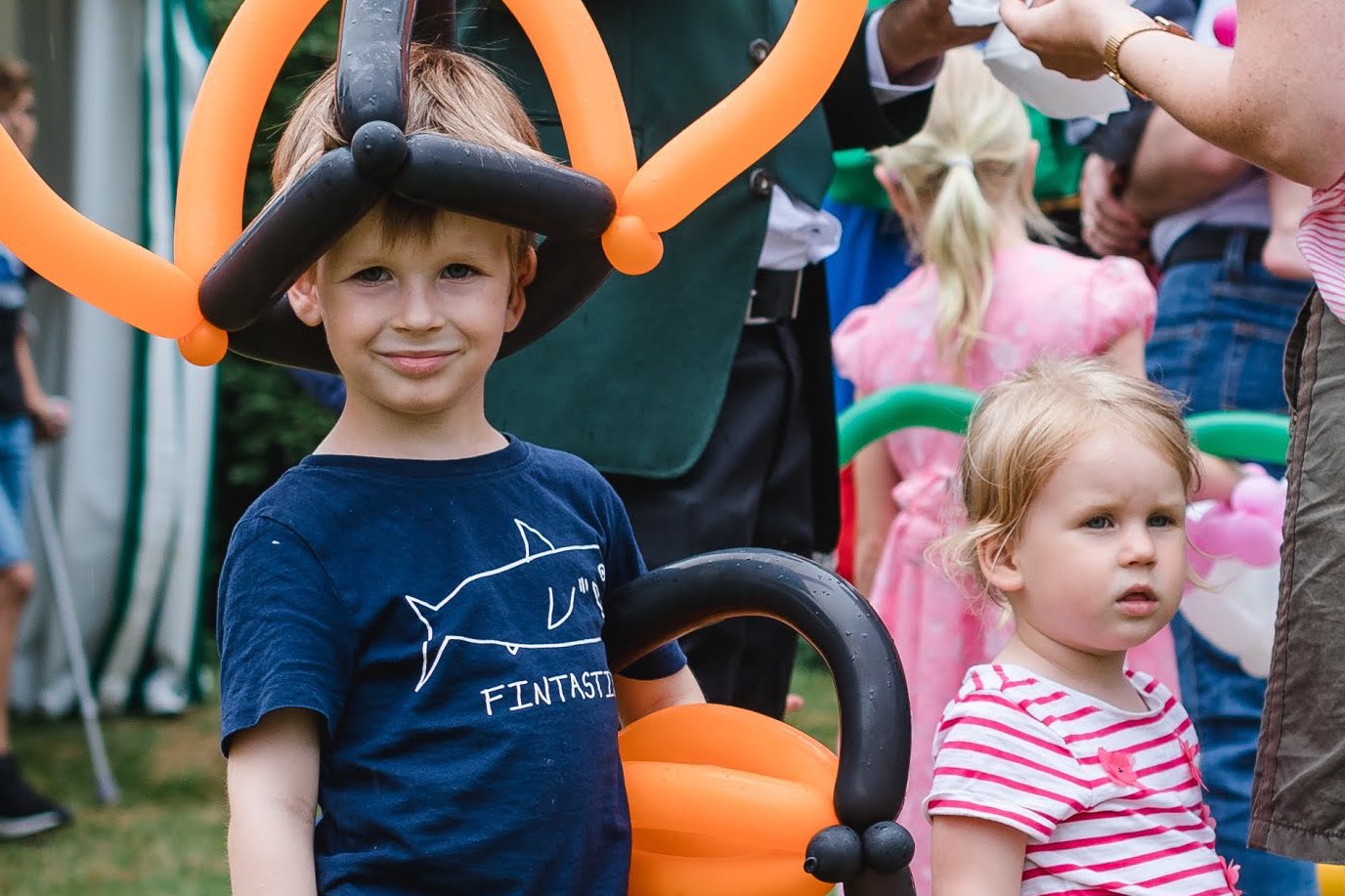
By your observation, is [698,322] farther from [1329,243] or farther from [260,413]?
[260,413]

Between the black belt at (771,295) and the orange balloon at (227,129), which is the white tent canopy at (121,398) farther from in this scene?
the orange balloon at (227,129)

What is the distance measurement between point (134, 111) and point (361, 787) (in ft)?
14.7

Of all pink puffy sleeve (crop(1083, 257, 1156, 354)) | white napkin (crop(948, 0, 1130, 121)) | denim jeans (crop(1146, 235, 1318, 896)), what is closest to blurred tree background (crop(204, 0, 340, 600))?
pink puffy sleeve (crop(1083, 257, 1156, 354))

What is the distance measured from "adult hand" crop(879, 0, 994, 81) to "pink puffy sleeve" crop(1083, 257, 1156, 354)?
2.51 ft

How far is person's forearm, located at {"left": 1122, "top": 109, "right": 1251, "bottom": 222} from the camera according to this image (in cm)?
311

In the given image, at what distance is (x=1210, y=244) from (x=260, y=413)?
4222 millimetres

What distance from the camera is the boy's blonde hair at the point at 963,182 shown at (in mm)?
3301

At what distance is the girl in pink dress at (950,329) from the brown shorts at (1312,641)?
4.17 feet

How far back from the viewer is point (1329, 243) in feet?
5.52

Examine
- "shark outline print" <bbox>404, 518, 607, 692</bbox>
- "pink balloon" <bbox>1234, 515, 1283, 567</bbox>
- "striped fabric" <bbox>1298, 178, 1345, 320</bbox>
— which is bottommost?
"shark outline print" <bbox>404, 518, 607, 692</bbox>

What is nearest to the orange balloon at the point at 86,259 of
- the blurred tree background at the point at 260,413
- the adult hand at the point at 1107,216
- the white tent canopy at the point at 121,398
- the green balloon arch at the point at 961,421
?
the green balloon arch at the point at 961,421

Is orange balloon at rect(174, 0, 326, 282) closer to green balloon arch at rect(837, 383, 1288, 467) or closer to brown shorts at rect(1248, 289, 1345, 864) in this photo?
brown shorts at rect(1248, 289, 1345, 864)

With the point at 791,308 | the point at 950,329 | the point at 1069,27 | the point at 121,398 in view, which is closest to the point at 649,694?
the point at 791,308

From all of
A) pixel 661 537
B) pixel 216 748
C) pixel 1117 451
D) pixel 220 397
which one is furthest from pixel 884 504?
pixel 220 397
